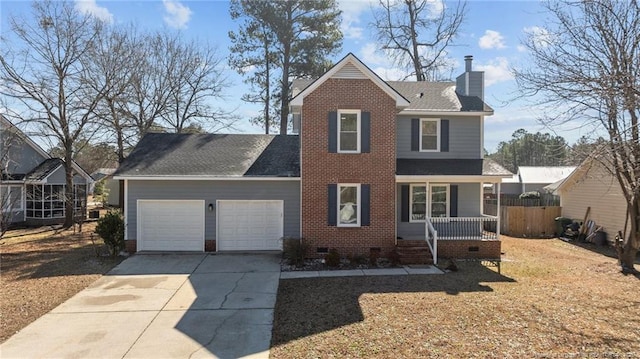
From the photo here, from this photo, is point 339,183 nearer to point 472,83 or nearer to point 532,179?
point 472,83

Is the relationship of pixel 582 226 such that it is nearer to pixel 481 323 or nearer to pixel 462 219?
pixel 462 219

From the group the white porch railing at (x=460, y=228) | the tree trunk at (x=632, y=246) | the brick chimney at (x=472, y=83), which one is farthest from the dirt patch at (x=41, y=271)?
the tree trunk at (x=632, y=246)

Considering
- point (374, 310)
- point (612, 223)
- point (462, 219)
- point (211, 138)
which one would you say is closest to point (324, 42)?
point (211, 138)

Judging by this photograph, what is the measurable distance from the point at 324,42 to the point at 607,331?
80.3 ft

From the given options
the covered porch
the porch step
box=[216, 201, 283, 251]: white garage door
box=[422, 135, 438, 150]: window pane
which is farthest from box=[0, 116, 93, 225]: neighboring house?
box=[422, 135, 438, 150]: window pane

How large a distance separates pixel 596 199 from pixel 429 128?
32.8ft

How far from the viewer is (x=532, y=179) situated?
3700 centimetres

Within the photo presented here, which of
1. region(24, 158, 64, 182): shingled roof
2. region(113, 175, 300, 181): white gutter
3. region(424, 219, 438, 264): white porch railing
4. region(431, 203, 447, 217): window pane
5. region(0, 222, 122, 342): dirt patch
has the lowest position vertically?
region(0, 222, 122, 342): dirt patch

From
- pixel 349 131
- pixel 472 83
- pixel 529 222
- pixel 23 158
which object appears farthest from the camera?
pixel 23 158

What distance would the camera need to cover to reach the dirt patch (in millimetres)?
8445

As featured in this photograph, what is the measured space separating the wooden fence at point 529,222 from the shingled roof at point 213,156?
12438 mm

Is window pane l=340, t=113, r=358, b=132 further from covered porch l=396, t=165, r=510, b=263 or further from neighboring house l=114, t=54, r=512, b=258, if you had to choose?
covered porch l=396, t=165, r=510, b=263

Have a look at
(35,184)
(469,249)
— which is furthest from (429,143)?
(35,184)

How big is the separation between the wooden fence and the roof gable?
36.8ft
